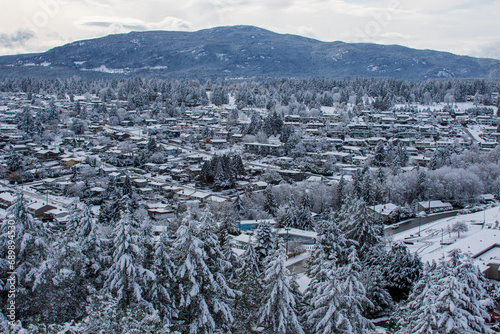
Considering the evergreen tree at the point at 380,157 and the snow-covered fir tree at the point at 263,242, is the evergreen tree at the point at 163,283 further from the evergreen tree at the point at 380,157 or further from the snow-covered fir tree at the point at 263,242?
the evergreen tree at the point at 380,157

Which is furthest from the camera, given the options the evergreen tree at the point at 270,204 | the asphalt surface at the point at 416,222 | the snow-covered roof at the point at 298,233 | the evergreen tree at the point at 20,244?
the evergreen tree at the point at 270,204

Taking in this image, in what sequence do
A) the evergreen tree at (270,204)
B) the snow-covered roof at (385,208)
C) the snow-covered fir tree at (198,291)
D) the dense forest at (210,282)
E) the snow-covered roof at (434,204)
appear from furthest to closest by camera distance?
the snow-covered roof at (434,204), the snow-covered roof at (385,208), the evergreen tree at (270,204), the snow-covered fir tree at (198,291), the dense forest at (210,282)

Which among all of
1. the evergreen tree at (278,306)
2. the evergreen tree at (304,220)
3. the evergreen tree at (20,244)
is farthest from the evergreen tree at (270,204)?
the evergreen tree at (20,244)

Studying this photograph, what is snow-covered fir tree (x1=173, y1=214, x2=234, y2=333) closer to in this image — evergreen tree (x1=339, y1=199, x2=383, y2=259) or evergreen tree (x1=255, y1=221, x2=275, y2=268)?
evergreen tree (x1=255, y1=221, x2=275, y2=268)

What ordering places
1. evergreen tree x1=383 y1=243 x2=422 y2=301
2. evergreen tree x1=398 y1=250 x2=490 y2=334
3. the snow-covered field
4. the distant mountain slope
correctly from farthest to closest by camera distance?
the distant mountain slope, the snow-covered field, evergreen tree x1=383 y1=243 x2=422 y2=301, evergreen tree x1=398 y1=250 x2=490 y2=334

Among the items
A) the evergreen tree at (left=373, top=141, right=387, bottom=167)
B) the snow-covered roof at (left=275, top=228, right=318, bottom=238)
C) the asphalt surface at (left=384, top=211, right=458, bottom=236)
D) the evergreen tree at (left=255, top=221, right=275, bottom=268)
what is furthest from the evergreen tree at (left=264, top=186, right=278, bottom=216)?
the evergreen tree at (left=373, top=141, right=387, bottom=167)

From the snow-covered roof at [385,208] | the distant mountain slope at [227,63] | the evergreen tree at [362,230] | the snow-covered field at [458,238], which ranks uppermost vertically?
the distant mountain slope at [227,63]

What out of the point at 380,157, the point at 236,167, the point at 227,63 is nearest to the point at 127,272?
the point at 236,167

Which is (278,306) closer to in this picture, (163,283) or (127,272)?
(163,283)
